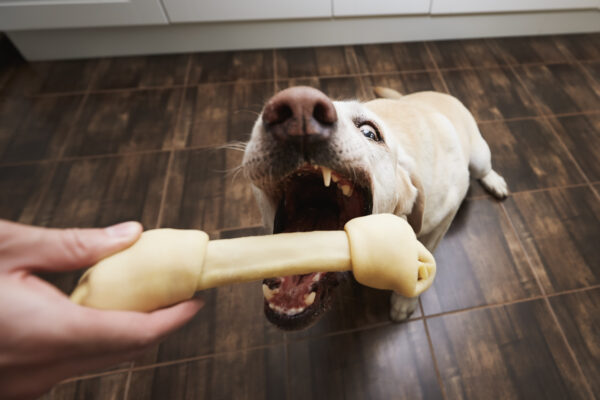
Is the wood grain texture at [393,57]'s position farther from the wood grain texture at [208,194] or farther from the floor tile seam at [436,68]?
the wood grain texture at [208,194]

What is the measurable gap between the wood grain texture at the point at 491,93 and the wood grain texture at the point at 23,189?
305 cm

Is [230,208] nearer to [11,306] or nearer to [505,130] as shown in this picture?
[11,306]

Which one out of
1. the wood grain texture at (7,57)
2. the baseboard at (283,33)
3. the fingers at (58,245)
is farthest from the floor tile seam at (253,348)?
the wood grain texture at (7,57)

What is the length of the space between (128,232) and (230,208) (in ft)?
4.17

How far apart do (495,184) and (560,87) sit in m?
1.33

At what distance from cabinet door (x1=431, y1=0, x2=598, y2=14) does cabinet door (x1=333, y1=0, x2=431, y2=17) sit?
0.39 feet

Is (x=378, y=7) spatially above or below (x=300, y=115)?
below

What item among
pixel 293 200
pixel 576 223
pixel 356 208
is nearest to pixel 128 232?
pixel 293 200

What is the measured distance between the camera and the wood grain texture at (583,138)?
2.11 meters

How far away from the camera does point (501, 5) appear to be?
105 inches

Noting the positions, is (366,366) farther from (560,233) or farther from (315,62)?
(315,62)

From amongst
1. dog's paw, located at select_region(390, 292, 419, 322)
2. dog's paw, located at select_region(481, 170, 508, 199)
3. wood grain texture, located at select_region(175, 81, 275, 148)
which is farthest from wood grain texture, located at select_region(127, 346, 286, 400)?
dog's paw, located at select_region(481, 170, 508, 199)

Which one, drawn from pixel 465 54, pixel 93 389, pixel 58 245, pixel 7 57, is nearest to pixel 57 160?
pixel 7 57

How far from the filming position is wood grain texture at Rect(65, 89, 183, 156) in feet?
7.69
